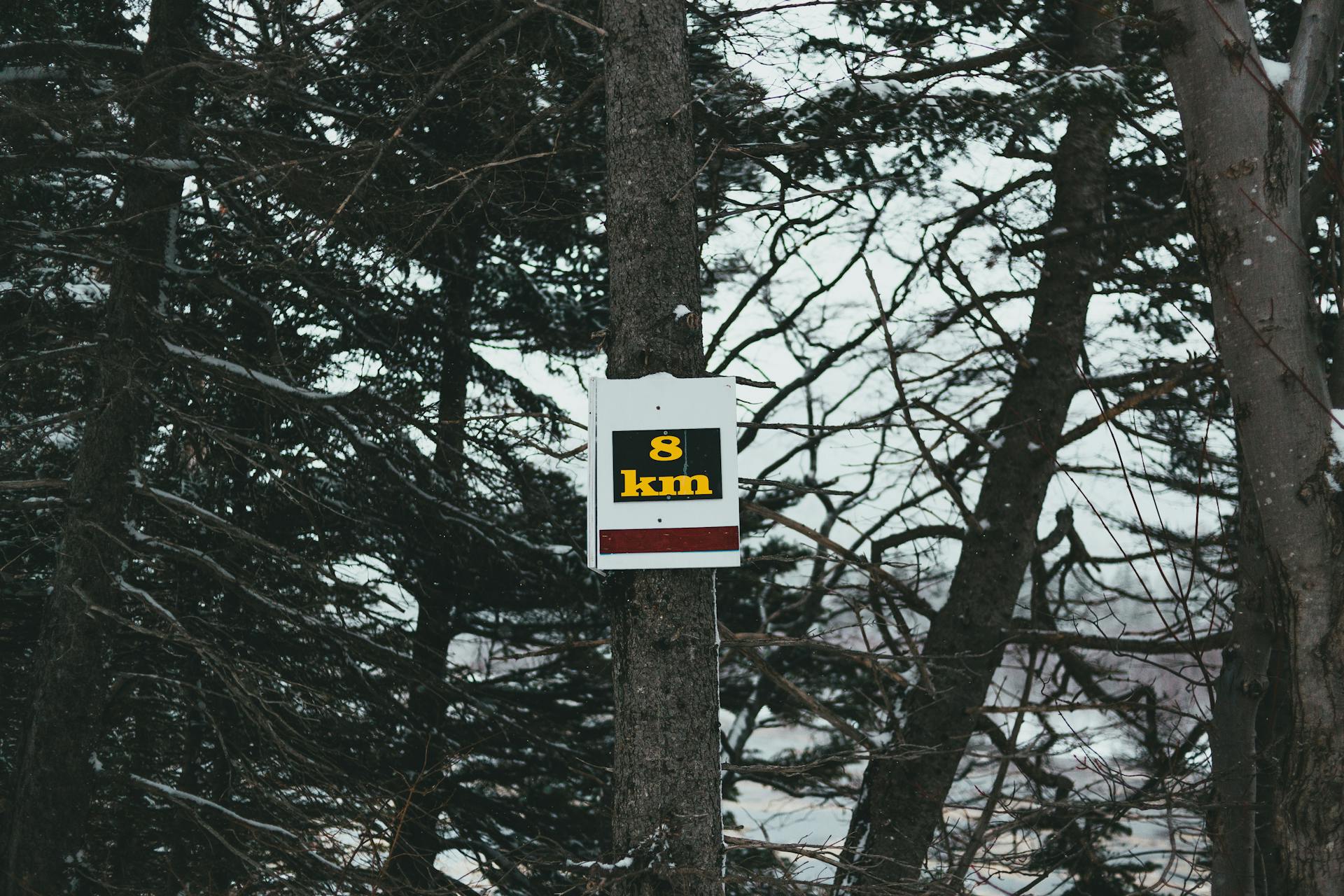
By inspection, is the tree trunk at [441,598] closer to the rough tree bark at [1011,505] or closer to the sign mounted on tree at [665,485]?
the rough tree bark at [1011,505]

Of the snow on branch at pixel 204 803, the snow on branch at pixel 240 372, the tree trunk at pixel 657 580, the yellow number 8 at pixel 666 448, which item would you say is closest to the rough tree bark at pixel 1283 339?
the tree trunk at pixel 657 580

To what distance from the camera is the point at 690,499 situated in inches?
105

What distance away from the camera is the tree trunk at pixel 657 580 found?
2670 millimetres

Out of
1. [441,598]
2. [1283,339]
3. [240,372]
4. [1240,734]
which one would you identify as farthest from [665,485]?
[441,598]

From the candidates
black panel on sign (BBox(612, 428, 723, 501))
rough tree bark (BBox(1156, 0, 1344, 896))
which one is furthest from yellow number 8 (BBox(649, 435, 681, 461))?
rough tree bark (BBox(1156, 0, 1344, 896))

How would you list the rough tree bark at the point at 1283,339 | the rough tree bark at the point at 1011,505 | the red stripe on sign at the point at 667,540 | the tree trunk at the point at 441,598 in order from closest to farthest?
→ the red stripe on sign at the point at 667,540 < the rough tree bark at the point at 1283,339 < the rough tree bark at the point at 1011,505 < the tree trunk at the point at 441,598

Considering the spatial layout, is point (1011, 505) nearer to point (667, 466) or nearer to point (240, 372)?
point (667, 466)

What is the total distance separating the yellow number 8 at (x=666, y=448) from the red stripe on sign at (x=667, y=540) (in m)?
0.20

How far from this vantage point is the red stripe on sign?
8.69 feet

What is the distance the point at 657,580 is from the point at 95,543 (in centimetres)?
456

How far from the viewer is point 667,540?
2660 mm

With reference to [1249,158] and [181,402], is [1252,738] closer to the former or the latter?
[1249,158]

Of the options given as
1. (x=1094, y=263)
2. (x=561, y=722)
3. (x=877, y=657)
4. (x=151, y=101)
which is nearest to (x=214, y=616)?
(x=561, y=722)

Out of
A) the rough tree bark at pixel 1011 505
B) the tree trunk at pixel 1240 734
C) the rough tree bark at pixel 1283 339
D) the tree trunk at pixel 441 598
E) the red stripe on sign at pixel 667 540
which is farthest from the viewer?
the tree trunk at pixel 441 598
